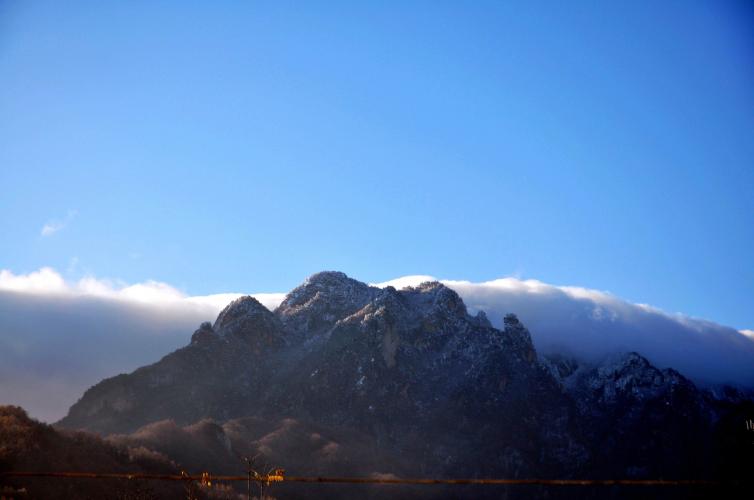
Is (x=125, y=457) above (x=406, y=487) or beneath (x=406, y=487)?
above

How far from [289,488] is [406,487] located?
123 ft

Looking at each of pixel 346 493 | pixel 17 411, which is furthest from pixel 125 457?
pixel 346 493

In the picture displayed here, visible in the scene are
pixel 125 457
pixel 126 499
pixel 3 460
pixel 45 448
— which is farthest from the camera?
pixel 125 457

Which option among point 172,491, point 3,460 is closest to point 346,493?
point 172,491

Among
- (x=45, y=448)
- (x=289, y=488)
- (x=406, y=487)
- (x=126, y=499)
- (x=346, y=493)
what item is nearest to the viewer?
(x=126, y=499)

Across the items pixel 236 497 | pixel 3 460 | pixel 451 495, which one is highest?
pixel 3 460

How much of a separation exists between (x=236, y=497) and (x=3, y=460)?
38.7 meters

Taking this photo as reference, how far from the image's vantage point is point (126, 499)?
271 feet

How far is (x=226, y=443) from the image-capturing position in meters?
192

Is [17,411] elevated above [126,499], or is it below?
above

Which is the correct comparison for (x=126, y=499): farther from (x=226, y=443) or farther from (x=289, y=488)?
(x=226, y=443)

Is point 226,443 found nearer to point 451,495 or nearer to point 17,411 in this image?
point 451,495

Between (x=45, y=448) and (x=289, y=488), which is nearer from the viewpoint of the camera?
(x=45, y=448)

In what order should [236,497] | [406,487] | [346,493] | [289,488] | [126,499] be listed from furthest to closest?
[406,487] < [346,493] < [289,488] < [236,497] < [126,499]
